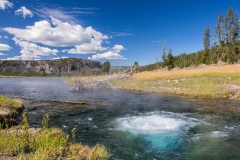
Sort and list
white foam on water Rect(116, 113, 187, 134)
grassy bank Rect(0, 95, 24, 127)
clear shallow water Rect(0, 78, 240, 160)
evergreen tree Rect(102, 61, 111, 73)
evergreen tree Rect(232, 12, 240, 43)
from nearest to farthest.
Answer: clear shallow water Rect(0, 78, 240, 160)
grassy bank Rect(0, 95, 24, 127)
white foam on water Rect(116, 113, 187, 134)
evergreen tree Rect(232, 12, 240, 43)
evergreen tree Rect(102, 61, 111, 73)

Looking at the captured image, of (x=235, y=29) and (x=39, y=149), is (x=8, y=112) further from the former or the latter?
(x=235, y=29)

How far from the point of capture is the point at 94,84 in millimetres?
48062

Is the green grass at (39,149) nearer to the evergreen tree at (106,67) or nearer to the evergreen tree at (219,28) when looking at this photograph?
the evergreen tree at (219,28)

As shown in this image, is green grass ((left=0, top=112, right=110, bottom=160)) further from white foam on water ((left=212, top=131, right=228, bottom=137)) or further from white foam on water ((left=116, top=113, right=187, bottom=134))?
white foam on water ((left=212, top=131, right=228, bottom=137))

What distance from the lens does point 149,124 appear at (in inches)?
637

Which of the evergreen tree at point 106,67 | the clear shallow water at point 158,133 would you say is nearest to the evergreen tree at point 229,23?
the clear shallow water at point 158,133

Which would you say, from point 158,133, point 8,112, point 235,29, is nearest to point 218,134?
point 158,133

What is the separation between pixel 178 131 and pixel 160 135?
1.72 meters

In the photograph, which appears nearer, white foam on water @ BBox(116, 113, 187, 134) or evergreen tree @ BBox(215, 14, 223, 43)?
white foam on water @ BBox(116, 113, 187, 134)

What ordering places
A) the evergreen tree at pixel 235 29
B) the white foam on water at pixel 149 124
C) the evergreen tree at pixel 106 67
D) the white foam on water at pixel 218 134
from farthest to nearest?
1. the evergreen tree at pixel 106 67
2. the evergreen tree at pixel 235 29
3. the white foam on water at pixel 149 124
4. the white foam on water at pixel 218 134

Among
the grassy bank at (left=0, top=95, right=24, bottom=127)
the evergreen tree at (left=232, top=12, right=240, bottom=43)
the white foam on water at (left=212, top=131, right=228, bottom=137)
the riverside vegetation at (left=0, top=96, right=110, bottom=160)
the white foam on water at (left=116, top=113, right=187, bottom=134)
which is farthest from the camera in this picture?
the evergreen tree at (left=232, top=12, right=240, bottom=43)

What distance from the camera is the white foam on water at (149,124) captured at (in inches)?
581

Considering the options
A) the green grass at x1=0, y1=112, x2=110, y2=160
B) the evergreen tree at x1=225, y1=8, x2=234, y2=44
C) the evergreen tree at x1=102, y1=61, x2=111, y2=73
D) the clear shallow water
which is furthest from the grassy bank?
the evergreen tree at x1=102, y1=61, x2=111, y2=73

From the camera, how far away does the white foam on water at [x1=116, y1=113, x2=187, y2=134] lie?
581 inches
